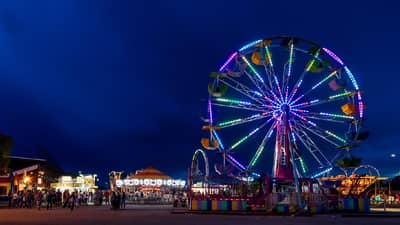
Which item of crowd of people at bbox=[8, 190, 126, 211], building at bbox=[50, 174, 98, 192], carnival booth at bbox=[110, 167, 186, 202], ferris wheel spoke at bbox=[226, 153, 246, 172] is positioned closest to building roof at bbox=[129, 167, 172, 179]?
carnival booth at bbox=[110, 167, 186, 202]

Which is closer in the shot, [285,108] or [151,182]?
[285,108]

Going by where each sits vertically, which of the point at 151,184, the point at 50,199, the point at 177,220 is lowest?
the point at 177,220

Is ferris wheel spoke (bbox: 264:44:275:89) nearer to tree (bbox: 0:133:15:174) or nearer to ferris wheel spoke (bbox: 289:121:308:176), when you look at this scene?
ferris wheel spoke (bbox: 289:121:308:176)

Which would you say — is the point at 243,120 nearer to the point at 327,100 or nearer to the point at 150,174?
the point at 327,100

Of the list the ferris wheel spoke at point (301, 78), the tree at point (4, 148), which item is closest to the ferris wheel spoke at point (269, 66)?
the ferris wheel spoke at point (301, 78)

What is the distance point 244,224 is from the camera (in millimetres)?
23391

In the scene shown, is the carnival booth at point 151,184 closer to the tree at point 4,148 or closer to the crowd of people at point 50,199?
the tree at point 4,148

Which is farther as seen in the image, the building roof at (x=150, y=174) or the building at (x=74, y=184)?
the building at (x=74, y=184)

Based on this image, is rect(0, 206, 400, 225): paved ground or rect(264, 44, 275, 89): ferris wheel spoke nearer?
rect(0, 206, 400, 225): paved ground

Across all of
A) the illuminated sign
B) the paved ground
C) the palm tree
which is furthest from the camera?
the illuminated sign

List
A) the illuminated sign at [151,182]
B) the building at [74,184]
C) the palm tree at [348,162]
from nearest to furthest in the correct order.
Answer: the palm tree at [348,162], the illuminated sign at [151,182], the building at [74,184]

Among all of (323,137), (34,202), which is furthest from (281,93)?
(34,202)

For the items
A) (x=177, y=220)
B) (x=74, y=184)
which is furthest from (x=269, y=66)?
(x=74, y=184)

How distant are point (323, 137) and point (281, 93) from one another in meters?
4.67
